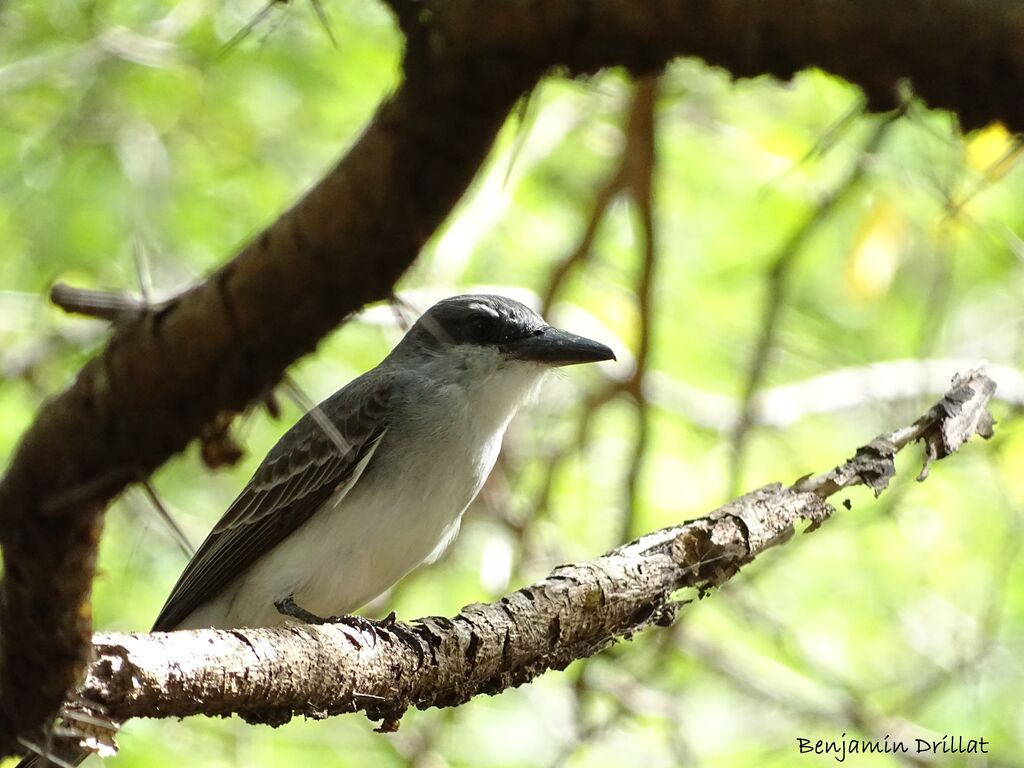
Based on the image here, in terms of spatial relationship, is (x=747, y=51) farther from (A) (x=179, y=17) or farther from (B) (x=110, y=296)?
(A) (x=179, y=17)

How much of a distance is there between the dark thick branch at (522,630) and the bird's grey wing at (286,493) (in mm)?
1129

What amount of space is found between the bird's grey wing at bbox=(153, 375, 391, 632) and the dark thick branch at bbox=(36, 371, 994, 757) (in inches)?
44.4

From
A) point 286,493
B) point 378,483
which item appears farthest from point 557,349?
point 286,493

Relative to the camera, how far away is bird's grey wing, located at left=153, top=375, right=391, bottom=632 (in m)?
4.41

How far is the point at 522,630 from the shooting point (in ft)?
10.9

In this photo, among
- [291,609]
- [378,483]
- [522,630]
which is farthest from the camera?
[378,483]

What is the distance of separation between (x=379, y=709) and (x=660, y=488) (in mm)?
4373

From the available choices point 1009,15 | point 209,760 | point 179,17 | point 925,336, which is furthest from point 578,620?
point 179,17

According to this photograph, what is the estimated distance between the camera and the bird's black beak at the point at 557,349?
441 cm

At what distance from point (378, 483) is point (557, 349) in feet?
2.64

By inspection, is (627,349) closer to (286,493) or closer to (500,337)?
(500,337)

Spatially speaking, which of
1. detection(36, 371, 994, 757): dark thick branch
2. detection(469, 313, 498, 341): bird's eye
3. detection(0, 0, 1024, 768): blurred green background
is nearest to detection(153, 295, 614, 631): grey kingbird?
detection(469, 313, 498, 341): bird's eye

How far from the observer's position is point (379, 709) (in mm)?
3193

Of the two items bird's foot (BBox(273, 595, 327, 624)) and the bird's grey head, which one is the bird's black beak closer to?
the bird's grey head
